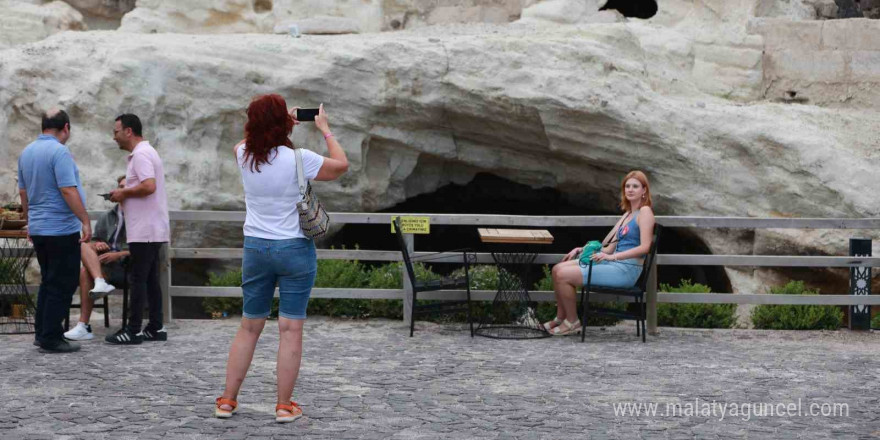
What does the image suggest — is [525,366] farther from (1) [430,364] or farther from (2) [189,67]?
(2) [189,67]

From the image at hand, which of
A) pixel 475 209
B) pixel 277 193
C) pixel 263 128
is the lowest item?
pixel 475 209

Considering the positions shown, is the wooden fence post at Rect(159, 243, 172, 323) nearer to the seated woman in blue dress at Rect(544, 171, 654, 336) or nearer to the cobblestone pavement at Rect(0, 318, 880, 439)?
the cobblestone pavement at Rect(0, 318, 880, 439)

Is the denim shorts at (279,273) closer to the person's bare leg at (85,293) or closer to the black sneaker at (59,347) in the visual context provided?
the black sneaker at (59,347)

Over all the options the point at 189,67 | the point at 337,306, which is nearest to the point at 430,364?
the point at 337,306

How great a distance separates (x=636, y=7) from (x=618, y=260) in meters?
7.41

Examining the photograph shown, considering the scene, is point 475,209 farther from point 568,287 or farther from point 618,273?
point 618,273

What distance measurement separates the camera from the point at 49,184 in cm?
709

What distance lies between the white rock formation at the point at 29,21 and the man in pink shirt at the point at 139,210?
227 inches

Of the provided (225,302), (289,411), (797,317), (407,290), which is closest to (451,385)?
(289,411)

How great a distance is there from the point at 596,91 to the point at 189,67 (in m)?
4.50

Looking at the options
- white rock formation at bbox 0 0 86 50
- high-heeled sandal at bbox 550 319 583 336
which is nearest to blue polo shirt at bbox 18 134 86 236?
high-heeled sandal at bbox 550 319 583 336

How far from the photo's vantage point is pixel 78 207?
7043mm

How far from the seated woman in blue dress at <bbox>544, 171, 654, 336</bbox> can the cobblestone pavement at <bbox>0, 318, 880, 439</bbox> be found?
253 millimetres

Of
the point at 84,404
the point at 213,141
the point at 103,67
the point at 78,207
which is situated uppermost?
the point at 103,67
